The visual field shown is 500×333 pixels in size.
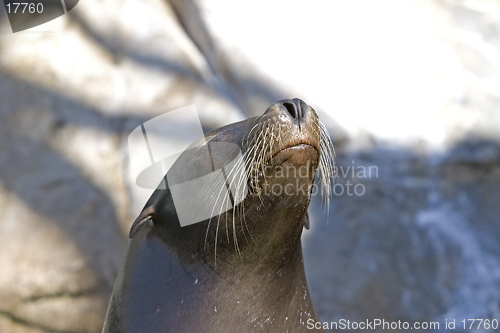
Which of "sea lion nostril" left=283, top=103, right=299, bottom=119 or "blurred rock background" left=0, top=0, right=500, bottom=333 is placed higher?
"sea lion nostril" left=283, top=103, right=299, bottom=119

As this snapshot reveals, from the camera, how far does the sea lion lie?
6.58 feet

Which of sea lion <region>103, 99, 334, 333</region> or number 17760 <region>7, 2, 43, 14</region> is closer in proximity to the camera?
sea lion <region>103, 99, 334, 333</region>

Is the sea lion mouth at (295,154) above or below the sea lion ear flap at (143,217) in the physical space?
above

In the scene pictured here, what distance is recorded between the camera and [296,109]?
197 centimetres

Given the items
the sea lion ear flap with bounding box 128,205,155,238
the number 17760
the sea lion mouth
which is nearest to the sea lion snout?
the sea lion mouth

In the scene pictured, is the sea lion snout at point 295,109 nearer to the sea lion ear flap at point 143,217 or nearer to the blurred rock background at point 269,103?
the sea lion ear flap at point 143,217

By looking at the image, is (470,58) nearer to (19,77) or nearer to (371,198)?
(371,198)

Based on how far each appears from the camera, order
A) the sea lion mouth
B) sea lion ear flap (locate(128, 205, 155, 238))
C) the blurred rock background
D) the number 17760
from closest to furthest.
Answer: the sea lion mouth, sea lion ear flap (locate(128, 205, 155, 238)), the blurred rock background, the number 17760

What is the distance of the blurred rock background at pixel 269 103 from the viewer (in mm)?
3844

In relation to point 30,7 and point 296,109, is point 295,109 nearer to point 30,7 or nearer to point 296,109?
point 296,109

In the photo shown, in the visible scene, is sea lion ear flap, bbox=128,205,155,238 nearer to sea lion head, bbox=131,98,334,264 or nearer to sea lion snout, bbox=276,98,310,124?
sea lion head, bbox=131,98,334,264

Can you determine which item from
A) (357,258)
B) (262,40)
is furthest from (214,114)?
(357,258)

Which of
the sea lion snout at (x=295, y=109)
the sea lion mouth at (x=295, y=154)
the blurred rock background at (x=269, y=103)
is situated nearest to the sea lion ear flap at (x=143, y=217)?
the sea lion mouth at (x=295, y=154)

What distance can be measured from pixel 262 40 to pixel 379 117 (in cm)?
120
